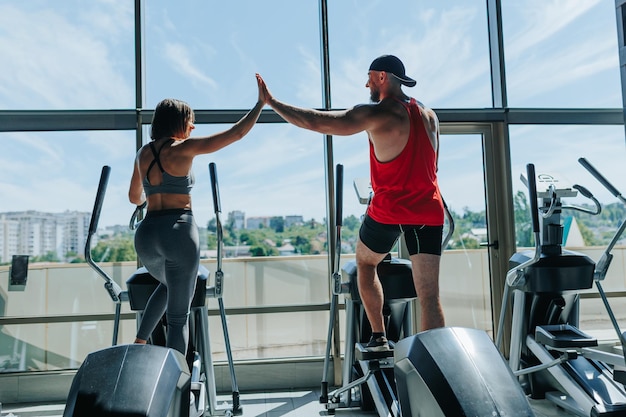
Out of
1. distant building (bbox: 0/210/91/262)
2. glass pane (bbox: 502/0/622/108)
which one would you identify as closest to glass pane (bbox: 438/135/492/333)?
glass pane (bbox: 502/0/622/108)

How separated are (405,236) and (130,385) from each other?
131cm

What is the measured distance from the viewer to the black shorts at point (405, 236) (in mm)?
2109

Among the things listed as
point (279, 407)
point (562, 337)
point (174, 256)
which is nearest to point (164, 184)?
point (174, 256)

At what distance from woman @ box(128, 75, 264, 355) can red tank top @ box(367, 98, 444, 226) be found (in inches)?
28.0

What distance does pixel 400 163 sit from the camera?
2.14 meters

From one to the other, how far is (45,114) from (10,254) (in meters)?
1.06

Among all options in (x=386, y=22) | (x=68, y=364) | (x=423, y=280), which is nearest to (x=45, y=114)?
(x=68, y=364)

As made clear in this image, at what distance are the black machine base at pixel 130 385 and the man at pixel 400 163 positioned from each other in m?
1.01

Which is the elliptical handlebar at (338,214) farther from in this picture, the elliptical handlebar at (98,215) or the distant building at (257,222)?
the elliptical handlebar at (98,215)

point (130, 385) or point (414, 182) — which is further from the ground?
point (414, 182)

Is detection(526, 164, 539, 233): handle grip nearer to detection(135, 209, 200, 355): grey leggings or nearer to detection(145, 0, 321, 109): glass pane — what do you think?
detection(145, 0, 321, 109): glass pane

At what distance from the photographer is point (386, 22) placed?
4039 millimetres

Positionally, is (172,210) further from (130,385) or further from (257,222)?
(257,222)

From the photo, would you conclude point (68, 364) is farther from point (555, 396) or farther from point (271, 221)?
point (555, 396)
